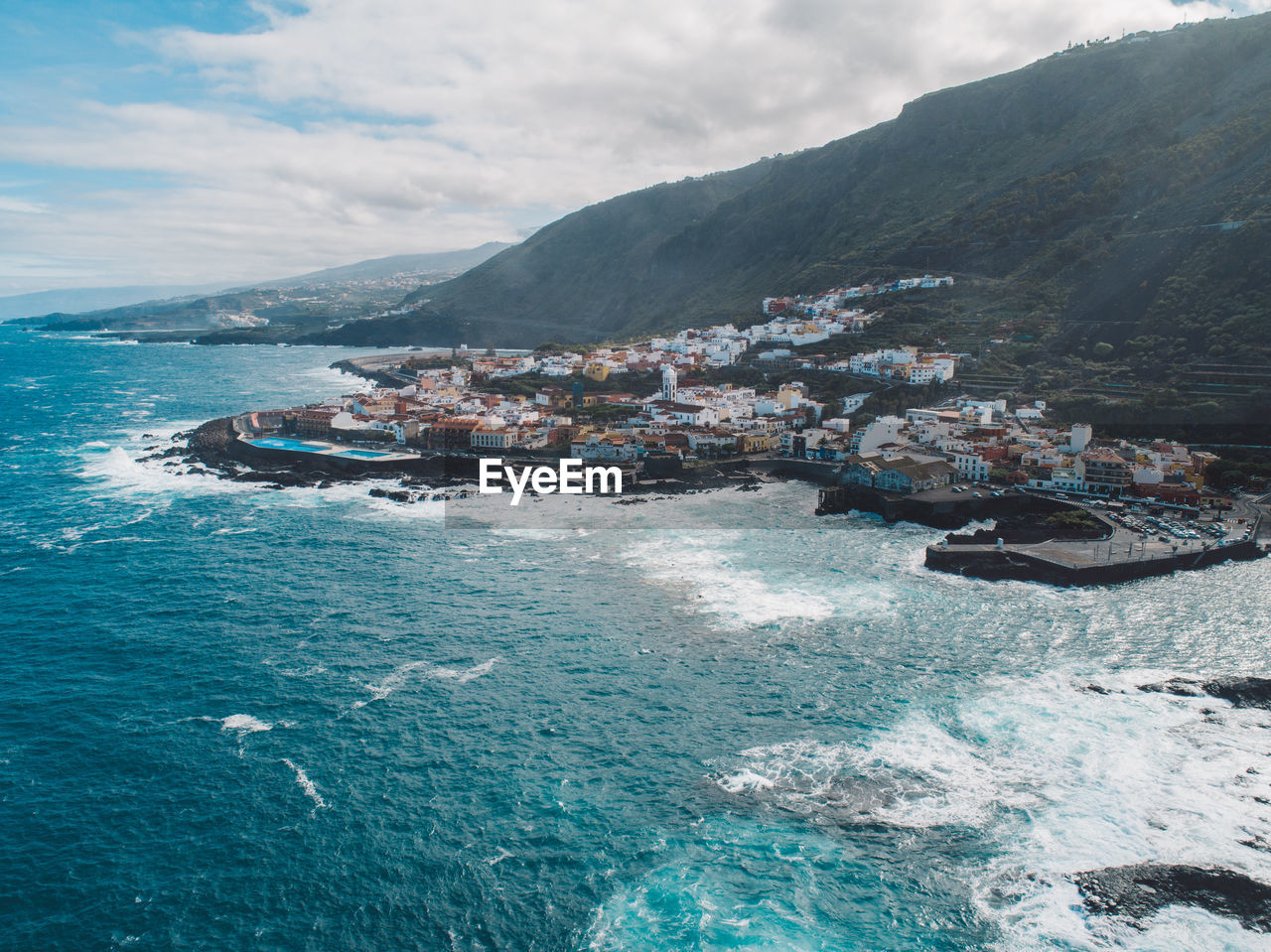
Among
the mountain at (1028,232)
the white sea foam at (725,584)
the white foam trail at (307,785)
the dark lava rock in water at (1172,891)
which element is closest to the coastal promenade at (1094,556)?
the white sea foam at (725,584)

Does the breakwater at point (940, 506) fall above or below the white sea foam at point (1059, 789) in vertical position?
above

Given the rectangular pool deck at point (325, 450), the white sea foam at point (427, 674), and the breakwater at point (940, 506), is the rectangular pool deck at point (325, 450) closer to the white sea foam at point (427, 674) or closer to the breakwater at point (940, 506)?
the breakwater at point (940, 506)

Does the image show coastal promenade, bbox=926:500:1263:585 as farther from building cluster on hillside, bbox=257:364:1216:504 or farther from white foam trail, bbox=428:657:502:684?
white foam trail, bbox=428:657:502:684

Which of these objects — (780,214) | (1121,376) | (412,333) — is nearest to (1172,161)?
(1121,376)

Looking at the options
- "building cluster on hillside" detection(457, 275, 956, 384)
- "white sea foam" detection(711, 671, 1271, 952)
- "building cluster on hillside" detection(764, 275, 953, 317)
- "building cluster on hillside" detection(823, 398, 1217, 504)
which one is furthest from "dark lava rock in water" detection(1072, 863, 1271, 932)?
"building cluster on hillside" detection(764, 275, 953, 317)

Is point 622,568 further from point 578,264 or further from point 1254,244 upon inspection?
point 578,264

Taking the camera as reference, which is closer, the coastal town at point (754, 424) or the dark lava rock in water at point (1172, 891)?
the dark lava rock in water at point (1172, 891)
